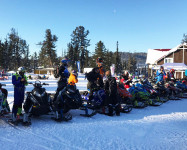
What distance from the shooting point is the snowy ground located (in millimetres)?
3494

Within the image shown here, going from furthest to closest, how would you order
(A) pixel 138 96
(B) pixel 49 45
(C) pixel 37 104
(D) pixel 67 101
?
(B) pixel 49 45 < (A) pixel 138 96 < (D) pixel 67 101 < (C) pixel 37 104

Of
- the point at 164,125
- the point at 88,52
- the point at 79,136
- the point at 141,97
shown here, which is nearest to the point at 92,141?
the point at 79,136

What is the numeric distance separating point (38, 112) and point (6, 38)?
51.0m

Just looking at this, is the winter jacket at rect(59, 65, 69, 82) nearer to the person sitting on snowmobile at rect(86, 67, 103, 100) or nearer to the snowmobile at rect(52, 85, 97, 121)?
the snowmobile at rect(52, 85, 97, 121)

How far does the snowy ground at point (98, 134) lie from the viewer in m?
3.49

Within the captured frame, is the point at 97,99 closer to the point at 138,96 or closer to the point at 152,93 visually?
the point at 138,96

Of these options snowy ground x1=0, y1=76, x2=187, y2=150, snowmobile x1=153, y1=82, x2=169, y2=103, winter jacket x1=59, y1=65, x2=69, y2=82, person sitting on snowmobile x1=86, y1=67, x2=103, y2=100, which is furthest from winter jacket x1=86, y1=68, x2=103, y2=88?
snowmobile x1=153, y1=82, x2=169, y2=103

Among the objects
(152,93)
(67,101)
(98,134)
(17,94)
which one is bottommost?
(98,134)

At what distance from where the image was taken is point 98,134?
4.15 metres

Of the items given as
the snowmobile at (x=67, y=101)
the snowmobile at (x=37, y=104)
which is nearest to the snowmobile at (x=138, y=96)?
the snowmobile at (x=67, y=101)

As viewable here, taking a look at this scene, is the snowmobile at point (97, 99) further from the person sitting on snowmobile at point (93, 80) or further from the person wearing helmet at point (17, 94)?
the person wearing helmet at point (17, 94)

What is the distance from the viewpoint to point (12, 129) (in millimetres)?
4332

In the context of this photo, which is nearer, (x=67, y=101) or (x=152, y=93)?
(x=67, y=101)

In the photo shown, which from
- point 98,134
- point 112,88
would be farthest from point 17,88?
point 112,88
